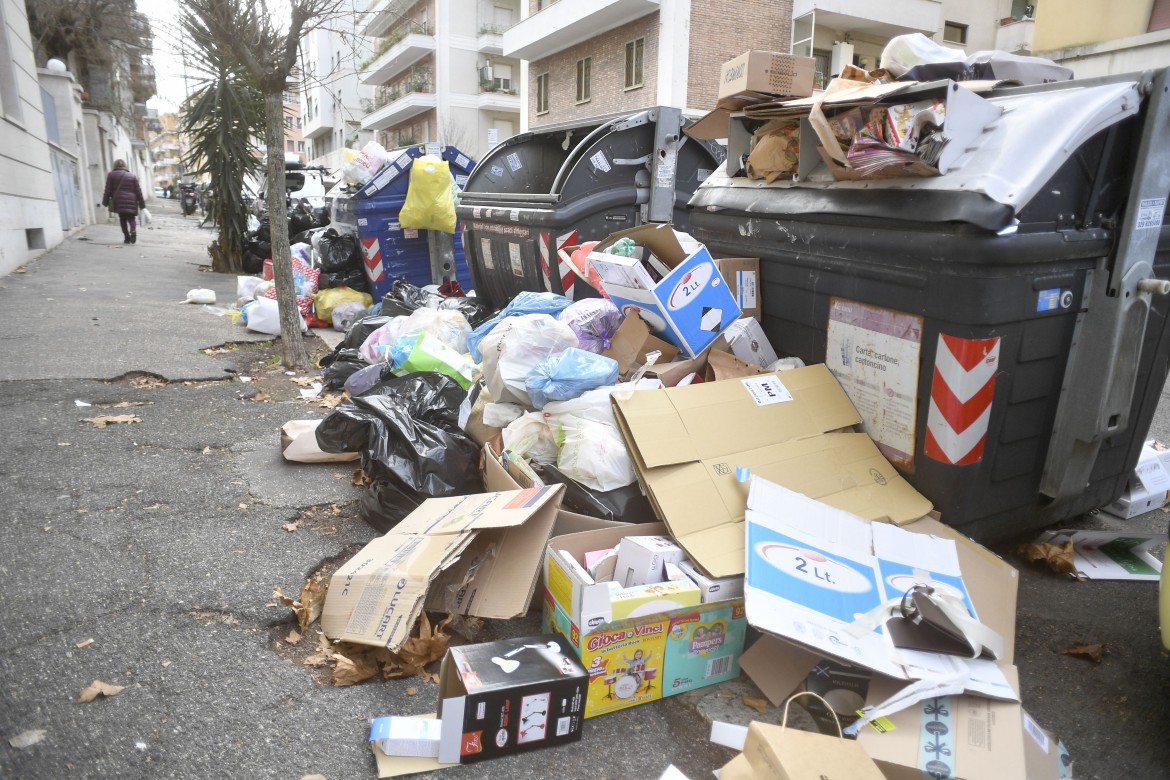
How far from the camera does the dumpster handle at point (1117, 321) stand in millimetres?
2170

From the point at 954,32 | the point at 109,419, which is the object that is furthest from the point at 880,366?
the point at 954,32

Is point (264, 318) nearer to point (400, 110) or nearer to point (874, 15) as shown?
point (874, 15)

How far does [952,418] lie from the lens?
2193 mm

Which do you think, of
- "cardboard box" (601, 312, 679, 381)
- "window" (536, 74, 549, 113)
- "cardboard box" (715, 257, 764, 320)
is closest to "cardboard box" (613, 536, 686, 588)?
"cardboard box" (601, 312, 679, 381)

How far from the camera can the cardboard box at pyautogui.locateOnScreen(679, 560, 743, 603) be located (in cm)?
191

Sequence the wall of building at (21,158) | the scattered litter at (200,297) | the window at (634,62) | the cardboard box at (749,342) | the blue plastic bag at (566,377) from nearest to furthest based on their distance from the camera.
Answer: the blue plastic bag at (566,377) → the cardboard box at (749,342) → the scattered litter at (200,297) → the wall of building at (21,158) → the window at (634,62)

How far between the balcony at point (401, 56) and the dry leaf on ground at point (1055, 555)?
2834cm

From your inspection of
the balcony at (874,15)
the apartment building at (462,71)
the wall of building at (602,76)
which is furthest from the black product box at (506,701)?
the apartment building at (462,71)

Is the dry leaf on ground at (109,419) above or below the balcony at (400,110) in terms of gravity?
below

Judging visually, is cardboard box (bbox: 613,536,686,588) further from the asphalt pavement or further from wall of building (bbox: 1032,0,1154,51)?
wall of building (bbox: 1032,0,1154,51)

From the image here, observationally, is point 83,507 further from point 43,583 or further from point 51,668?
point 51,668

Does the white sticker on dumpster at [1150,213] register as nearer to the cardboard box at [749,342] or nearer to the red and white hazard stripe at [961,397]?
the red and white hazard stripe at [961,397]

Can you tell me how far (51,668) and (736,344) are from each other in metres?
2.45

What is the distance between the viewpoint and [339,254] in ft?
21.6
